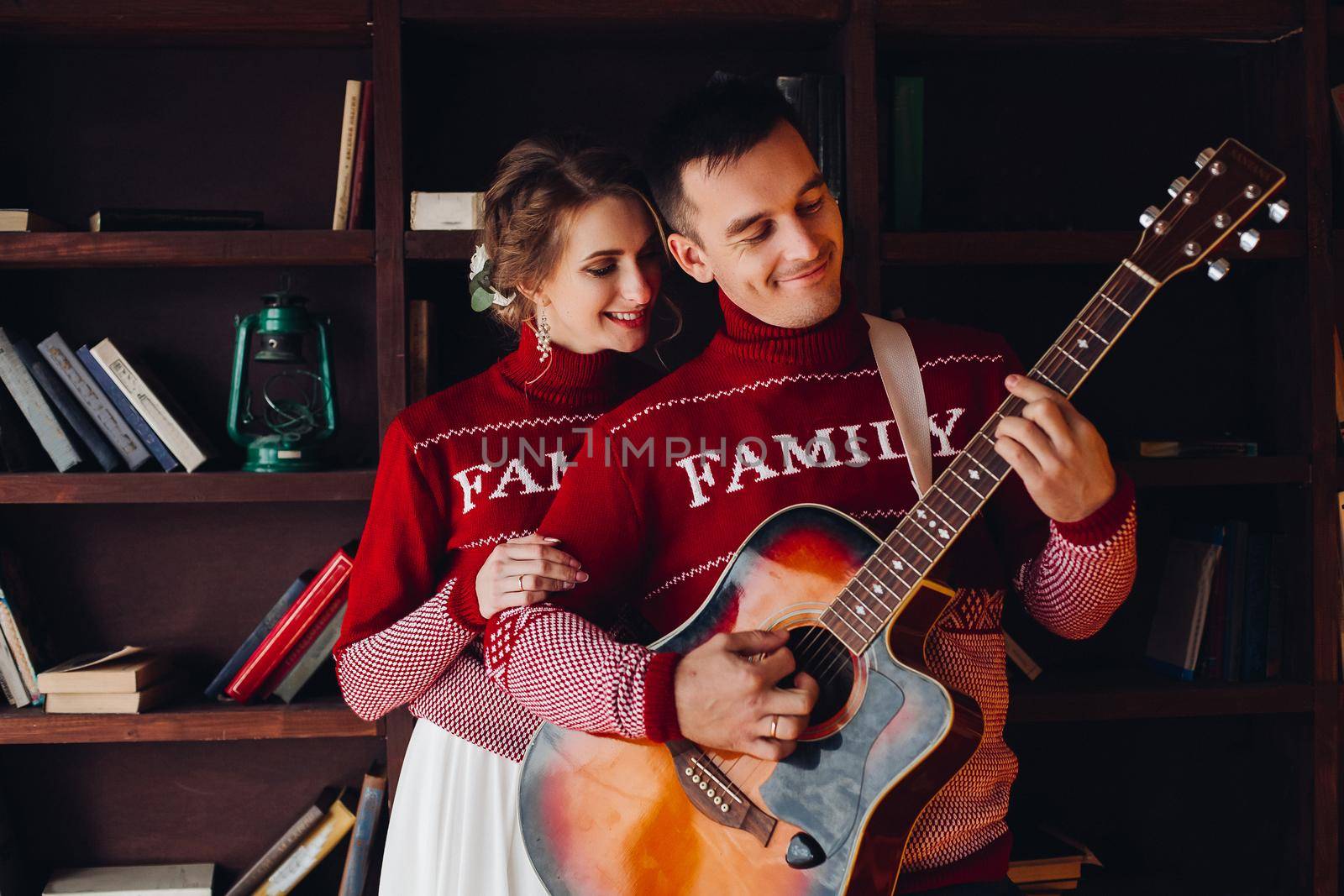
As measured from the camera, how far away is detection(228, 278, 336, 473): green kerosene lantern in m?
1.76

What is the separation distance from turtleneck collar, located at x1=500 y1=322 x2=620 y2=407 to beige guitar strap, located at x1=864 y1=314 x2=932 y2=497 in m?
0.47

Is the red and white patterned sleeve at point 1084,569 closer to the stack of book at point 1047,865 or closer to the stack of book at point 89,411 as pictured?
the stack of book at point 1047,865

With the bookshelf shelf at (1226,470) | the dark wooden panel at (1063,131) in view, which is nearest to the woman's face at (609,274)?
the dark wooden panel at (1063,131)

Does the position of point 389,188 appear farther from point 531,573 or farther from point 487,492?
point 531,573

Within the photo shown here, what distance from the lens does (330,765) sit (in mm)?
2043

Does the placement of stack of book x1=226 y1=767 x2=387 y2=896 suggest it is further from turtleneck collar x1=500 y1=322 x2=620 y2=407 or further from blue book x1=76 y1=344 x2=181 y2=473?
turtleneck collar x1=500 y1=322 x2=620 y2=407

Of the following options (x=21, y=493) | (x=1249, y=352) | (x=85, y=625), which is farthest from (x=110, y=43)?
(x=1249, y=352)

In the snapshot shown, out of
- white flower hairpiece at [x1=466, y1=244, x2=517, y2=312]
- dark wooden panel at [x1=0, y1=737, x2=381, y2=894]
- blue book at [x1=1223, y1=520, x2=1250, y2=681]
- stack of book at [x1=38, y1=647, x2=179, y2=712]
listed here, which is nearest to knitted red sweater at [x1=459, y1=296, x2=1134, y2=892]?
white flower hairpiece at [x1=466, y1=244, x2=517, y2=312]

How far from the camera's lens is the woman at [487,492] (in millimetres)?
1418

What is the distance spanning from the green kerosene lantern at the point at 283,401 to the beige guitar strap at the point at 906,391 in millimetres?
1098

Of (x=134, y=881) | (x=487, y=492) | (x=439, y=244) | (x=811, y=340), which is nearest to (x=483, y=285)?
(x=439, y=244)

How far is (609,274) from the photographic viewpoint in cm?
147

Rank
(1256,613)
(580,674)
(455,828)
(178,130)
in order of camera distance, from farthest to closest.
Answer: (178,130), (1256,613), (455,828), (580,674)

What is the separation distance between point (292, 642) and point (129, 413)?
0.54 metres
